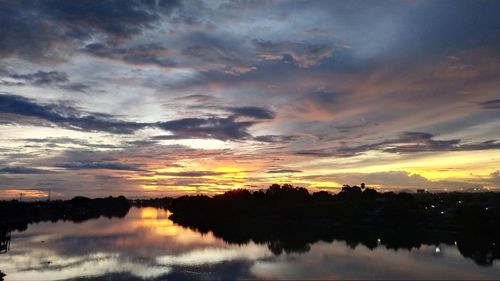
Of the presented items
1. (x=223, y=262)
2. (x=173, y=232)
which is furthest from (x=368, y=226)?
(x=223, y=262)

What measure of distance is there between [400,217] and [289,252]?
104ft

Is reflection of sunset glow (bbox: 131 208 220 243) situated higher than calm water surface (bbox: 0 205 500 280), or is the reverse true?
reflection of sunset glow (bbox: 131 208 220 243)

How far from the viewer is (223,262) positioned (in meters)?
39.5

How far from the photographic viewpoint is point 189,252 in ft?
152

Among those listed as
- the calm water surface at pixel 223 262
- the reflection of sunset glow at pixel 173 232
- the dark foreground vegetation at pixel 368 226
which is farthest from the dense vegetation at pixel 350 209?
the reflection of sunset glow at pixel 173 232

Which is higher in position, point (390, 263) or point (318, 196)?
point (318, 196)

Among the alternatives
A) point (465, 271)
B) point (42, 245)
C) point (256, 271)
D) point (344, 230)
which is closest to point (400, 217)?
point (344, 230)

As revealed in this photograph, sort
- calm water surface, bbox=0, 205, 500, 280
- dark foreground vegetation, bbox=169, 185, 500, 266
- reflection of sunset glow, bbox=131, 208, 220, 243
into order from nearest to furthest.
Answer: calm water surface, bbox=0, 205, 500, 280 < dark foreground vegetation, bbox=169, 185, 500, 266 < reflection of sunset glow, bbox=131, 208, 220, 243

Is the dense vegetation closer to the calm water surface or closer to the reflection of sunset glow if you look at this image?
the calm water surface

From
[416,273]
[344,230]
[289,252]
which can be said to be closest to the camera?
[416,273]

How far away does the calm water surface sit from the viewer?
33.1m

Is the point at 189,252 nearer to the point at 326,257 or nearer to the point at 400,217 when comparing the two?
the point at 326,257

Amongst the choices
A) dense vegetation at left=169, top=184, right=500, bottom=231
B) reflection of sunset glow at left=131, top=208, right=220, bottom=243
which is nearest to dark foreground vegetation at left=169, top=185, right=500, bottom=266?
dense vegetation at left=169, top=184, right=500, bottom=231

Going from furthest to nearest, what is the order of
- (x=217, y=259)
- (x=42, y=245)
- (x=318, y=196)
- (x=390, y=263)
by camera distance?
(x=318, y=196)
(x=42, y=245)
(x=217, y=259)
(x=390, y=263)
